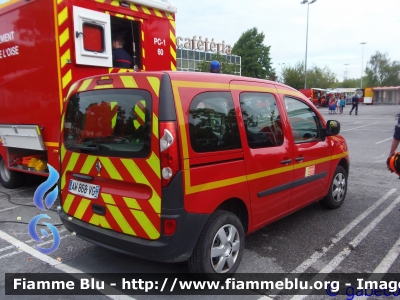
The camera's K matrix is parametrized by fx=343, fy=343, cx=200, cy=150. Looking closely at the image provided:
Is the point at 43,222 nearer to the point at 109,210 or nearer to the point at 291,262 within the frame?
the point at 109,210

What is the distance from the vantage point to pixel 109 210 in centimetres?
300

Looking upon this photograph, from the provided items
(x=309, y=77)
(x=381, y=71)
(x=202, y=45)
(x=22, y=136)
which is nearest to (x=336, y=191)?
(x=22, y=136)

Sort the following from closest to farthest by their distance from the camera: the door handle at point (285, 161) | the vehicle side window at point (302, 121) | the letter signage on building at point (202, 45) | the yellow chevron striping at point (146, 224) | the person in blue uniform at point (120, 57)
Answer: the yellow chevron striping at point (146, 224) < the door handle at point (285, 161) < the vehicle side window at point (302, 121) < the person in blue uniform at point (120, 57) < the letter signage on building at point (202, 45)

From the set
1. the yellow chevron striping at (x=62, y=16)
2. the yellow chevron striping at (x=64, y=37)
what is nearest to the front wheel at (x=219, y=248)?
the yellow chevron striping at (x=64, y=37)

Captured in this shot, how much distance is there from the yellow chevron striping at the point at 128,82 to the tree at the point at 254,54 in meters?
56.7

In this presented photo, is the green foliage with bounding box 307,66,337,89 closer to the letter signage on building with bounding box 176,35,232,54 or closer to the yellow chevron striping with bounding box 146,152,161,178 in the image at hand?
the letter signage on building with bounding box 176,35,232,54

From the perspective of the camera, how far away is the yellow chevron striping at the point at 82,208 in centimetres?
320

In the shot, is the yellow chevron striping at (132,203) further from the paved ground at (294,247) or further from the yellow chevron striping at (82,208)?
the paved ground at (294,247)

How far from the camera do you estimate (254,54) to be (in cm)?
5866

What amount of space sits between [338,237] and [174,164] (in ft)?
8.46

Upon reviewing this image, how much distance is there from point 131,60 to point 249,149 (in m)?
3.58

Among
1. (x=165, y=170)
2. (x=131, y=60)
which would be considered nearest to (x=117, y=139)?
(x=165, y=170)

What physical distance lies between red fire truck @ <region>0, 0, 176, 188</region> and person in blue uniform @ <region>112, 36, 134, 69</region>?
0.56ft

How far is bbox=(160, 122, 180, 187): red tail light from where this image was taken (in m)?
2.63
